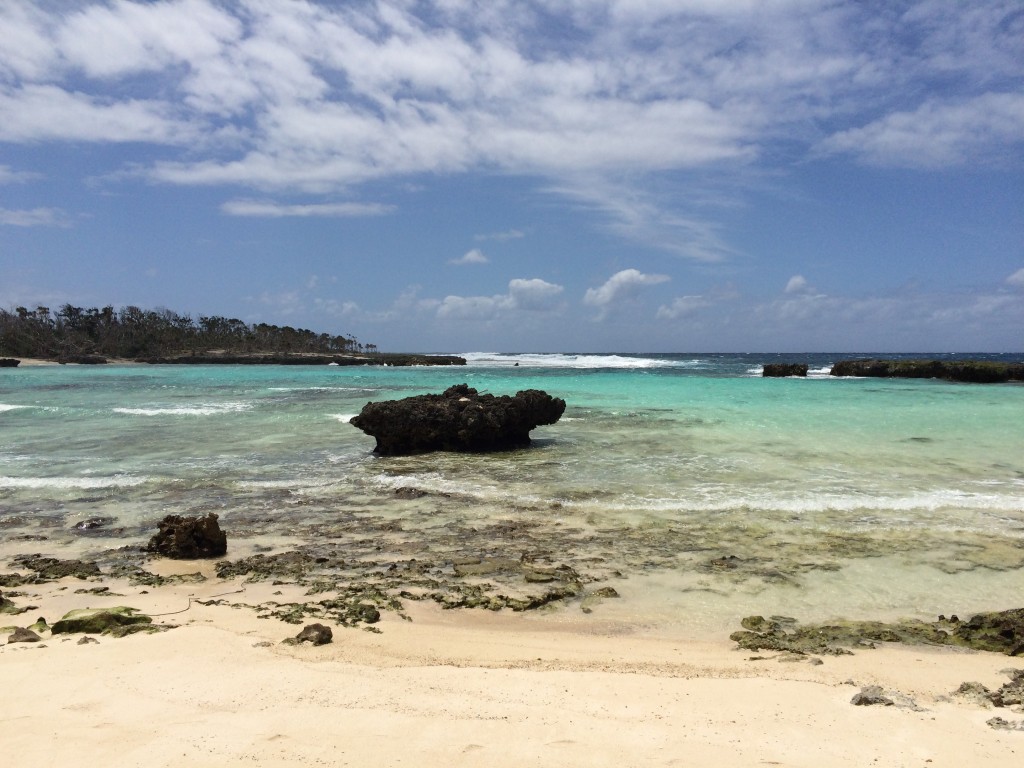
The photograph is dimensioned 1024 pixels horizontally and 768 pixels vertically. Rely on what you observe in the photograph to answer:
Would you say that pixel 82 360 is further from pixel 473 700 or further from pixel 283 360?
pixel 473 700

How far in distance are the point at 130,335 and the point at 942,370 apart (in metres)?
109

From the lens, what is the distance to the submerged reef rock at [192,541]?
23.0 feet

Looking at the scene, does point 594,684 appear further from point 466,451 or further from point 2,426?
point 2,426

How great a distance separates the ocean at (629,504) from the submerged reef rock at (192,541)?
0.35m

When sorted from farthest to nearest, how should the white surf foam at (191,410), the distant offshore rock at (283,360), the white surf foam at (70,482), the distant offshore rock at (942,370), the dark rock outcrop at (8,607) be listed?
1. the distant offshore rock at (283,360)
2. the distant offshore rock at (942,370)
3. the white surf foam at (191,410)
4. the white surf foam at (70,482)
5. the dark rock outcrop at (8,607)

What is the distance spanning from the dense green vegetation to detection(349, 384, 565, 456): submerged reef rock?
317ft

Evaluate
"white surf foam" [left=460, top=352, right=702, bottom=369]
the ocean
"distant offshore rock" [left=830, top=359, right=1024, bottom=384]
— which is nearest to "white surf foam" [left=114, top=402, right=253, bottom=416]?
the ocean

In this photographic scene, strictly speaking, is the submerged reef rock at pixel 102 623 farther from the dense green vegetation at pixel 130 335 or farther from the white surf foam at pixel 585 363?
the dense green vegetation at pixel 130 335

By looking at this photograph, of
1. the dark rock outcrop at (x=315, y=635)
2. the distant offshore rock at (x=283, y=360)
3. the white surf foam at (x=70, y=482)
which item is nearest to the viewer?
the dark rock outcrop at (x=315, y=635)

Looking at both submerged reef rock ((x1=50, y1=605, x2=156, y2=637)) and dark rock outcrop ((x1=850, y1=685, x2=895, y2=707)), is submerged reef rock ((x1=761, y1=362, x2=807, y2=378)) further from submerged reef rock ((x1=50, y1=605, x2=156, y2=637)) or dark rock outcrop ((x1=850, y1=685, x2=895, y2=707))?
submerged reef rock ((x1=50, y1=605, x2=156, y2=637))

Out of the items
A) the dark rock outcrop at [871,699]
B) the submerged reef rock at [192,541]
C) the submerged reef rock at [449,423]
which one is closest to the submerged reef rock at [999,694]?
the dark rock outcrop at [871,699]

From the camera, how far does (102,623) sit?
192 inches

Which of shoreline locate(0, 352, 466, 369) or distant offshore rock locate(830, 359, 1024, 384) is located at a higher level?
distant offshore rock locate(830, 359, 1024, 384)

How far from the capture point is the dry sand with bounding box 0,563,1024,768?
312 centimetres
